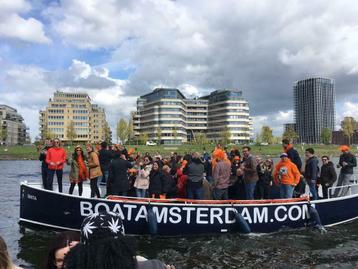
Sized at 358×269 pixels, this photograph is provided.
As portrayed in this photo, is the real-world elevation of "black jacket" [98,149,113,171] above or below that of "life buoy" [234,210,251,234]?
above

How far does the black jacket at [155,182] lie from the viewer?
12250 mm

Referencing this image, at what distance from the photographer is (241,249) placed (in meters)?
10.7

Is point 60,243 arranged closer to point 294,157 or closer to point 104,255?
point 104,255

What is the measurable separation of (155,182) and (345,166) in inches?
261

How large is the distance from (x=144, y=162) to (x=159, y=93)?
135 meters

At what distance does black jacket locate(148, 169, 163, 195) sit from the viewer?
1225 centimetres

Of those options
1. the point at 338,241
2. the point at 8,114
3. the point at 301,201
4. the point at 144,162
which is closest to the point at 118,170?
the point at 144,162

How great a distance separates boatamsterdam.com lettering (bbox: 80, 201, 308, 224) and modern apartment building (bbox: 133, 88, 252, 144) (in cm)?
12200

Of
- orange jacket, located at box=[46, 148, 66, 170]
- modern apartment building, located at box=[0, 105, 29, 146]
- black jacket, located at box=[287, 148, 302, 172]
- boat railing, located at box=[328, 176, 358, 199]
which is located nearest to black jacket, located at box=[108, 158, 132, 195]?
orange jacket, located at box=[46, 148, 66, 170]

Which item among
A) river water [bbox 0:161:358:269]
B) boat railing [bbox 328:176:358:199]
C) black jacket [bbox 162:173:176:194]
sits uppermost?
black jacket [bbox 162:173:176:194]

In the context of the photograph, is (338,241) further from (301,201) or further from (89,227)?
(89,227)

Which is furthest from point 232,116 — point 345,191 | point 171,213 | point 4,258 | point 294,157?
point 4,258

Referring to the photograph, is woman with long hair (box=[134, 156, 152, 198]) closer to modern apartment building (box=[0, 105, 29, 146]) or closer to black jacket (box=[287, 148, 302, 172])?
black jacket (box=[287, 148, 302, 172])

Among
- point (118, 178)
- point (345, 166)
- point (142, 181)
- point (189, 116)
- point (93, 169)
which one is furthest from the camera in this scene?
point (189, 116)
